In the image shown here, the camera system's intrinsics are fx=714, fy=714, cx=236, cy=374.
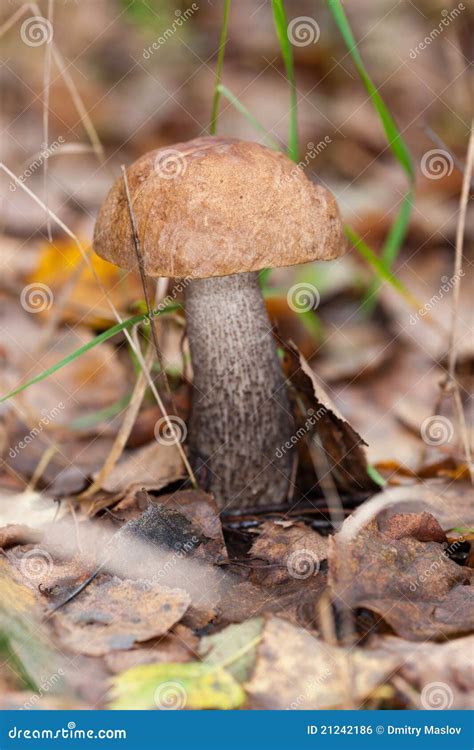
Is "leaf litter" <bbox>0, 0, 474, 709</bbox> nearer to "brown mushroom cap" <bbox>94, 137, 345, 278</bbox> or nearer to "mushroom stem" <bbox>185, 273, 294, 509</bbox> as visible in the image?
"mushroom stem" <bbox>185, 273, 294, 509</bbox>

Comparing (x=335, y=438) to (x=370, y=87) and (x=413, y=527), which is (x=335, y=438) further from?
(x=370, y=87)

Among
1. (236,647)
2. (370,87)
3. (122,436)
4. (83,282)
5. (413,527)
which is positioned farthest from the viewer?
(83,282)

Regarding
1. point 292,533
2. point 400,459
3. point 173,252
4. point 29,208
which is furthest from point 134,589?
→ point 29,208

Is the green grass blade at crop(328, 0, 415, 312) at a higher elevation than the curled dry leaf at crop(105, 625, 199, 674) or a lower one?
higher

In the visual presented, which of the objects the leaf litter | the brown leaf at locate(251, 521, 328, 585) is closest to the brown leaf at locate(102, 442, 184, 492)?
the leaf litter

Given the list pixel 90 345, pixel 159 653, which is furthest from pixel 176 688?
pixel 90 345

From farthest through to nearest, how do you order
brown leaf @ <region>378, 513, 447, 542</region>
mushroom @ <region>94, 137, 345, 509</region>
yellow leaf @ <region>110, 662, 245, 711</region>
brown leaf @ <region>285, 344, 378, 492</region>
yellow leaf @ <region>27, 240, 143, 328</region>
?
yellow leaf @ <region>27, 240, 143, 328</region>, brown leaf @ <region>285, 344, 378, 492</region>, mushroom @ <region>94, 137, 345, 509</region>, brown leaf @ <region>378, 513, 447, 542</region>, yellow leaf @ <region>110, 662, 245, 711</region>
